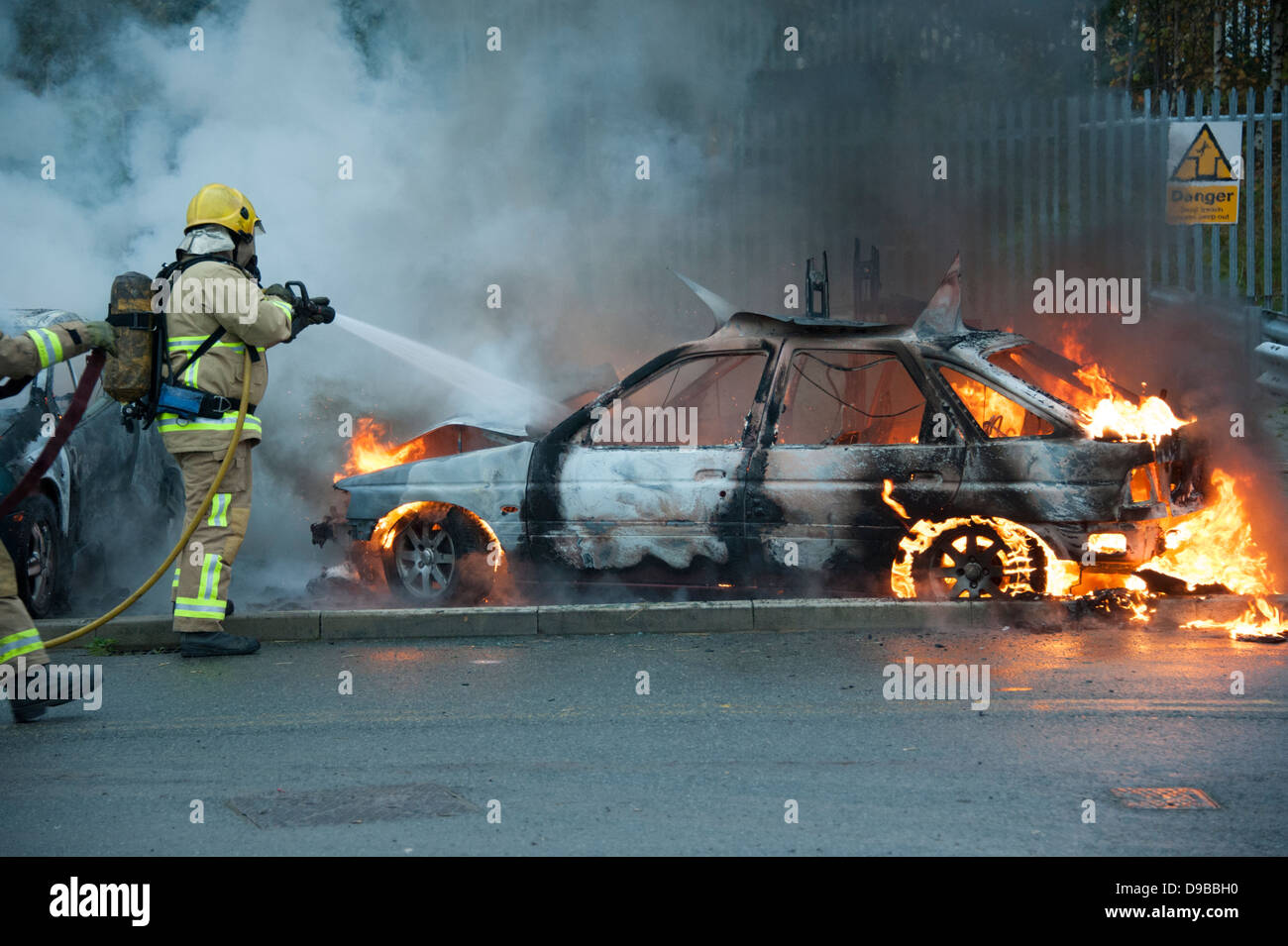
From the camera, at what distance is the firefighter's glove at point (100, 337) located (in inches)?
215

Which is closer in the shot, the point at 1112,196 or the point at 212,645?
the point at 212,645

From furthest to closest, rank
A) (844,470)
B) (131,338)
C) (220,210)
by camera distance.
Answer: (844,470), (220,210), (131,338)

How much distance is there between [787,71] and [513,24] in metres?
2.53

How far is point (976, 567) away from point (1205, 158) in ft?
22.4

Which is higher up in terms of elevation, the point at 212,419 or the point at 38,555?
the point at 212,419

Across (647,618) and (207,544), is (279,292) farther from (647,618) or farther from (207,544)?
(647,618)

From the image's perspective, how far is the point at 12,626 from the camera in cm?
518

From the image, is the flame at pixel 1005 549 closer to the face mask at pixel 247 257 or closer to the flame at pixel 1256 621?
the flame at pixel 1256 621

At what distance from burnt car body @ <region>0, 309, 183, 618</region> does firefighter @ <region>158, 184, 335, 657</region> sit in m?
0.89

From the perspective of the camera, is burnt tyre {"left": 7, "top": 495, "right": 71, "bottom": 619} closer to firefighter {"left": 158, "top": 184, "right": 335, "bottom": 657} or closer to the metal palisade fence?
firefighter {"left": 158, "top": 184, "right": 335, "bottom": 657}

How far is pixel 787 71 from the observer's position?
41.8ft

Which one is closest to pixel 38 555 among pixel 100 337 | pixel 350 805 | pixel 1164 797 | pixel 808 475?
pixel 100 337
